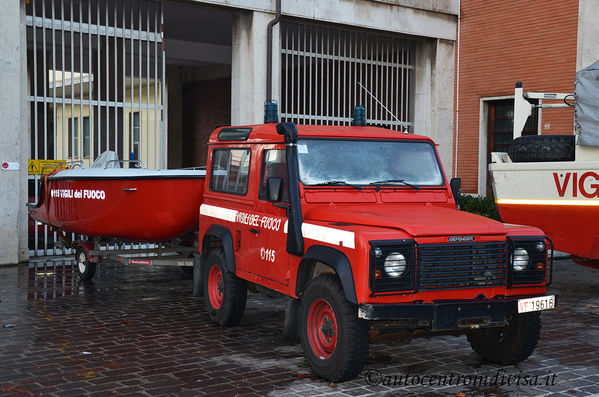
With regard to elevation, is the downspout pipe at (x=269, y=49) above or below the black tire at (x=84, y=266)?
above

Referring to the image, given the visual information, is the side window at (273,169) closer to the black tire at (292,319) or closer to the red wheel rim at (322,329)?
the black tire at (292,319)

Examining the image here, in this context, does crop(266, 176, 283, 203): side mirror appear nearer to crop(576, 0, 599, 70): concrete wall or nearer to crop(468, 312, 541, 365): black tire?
crop(468, 312, 541, 365): black tire

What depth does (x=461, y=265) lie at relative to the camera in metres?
5.66

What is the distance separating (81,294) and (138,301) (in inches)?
38.0

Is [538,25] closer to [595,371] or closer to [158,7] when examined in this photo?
[158,7]

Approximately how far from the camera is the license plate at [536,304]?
574 centimetres

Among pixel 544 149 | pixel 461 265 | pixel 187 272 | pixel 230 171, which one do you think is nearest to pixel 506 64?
pixel 544 149

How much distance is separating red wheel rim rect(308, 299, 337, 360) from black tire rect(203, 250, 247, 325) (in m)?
1.79

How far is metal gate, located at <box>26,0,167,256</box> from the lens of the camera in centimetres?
1295

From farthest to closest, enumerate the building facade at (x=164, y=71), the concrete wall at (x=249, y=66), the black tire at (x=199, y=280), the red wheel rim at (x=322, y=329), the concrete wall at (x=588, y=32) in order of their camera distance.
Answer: the concrete wall at (x=588, y=32) < the concrete wall at (x=249, y=66) < the building facade at (x=164, y=71) < the black tire at (x=199, y=280) < the red wheel rim at (x=322, y=329)

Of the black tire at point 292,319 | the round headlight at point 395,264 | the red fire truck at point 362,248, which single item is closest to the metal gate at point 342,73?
the red fire truck at point 362,248

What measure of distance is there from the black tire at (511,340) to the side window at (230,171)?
2733 millimetres

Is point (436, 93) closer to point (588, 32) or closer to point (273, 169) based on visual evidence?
point (588, 32)

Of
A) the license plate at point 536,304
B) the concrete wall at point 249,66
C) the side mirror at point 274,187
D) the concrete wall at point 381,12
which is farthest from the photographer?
the concrete wall at point 381,12
